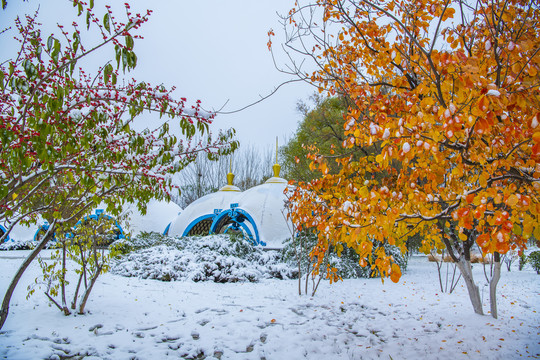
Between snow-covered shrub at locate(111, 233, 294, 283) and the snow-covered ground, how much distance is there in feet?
3.03

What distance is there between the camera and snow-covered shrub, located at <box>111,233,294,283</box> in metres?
7.67

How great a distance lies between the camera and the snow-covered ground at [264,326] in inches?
141

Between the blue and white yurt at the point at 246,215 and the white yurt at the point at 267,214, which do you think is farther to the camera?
the blue and white yurt at the point at 246,215

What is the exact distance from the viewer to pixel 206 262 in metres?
7.99

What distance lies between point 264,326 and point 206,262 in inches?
150

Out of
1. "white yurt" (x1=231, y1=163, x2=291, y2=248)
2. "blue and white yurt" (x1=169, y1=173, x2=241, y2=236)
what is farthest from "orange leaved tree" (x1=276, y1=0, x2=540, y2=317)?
"blue and white yurt" (x1=169, y1=173, x2=241, y2=236)

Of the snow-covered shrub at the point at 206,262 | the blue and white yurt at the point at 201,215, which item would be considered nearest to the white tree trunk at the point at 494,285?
the snow-covered shrub at the point at 206,262

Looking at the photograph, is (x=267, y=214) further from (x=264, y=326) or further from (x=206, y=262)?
(x=264, y=326)

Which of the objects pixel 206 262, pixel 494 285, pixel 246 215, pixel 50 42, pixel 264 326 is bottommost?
pixel 264 326

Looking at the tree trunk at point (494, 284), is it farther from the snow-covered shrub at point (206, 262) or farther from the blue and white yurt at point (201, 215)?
the blue and white yurt at point (201, 215)

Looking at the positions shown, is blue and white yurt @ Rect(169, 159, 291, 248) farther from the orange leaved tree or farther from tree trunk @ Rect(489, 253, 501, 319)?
the orange leaved tree

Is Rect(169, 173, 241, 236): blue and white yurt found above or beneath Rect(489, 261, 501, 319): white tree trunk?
above

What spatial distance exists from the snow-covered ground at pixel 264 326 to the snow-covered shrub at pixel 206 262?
924mm

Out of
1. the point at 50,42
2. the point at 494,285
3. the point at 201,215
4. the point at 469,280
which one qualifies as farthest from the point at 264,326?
the point at 201,215
